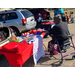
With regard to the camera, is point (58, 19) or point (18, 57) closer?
point (18, 57)

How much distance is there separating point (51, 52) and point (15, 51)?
1.90 meters

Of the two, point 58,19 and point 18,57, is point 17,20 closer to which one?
point 58,19

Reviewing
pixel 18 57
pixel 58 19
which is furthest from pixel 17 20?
pixel 18 57

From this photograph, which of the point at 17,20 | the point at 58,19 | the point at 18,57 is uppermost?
the point at 58,19

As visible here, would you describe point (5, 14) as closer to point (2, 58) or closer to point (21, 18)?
point (21, 18)

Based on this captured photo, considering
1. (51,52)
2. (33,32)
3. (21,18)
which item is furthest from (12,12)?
(51,52)

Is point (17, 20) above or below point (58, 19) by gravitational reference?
below

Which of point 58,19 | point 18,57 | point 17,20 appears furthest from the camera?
point 17,20

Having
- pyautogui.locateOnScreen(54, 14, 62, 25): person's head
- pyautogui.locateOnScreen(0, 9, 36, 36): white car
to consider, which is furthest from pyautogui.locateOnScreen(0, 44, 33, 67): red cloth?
pyautogui.locateOnScreen(0, 9, 36, 36): white car

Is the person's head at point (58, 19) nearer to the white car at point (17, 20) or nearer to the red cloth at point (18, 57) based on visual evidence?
the red cloth at point (18, 57)

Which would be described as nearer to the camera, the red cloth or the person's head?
the red cloth

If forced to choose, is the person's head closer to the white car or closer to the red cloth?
the red cloth

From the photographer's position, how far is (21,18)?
688 centimetres

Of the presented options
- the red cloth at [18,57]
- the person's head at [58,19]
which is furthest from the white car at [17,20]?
the red cloth at [18,57]
